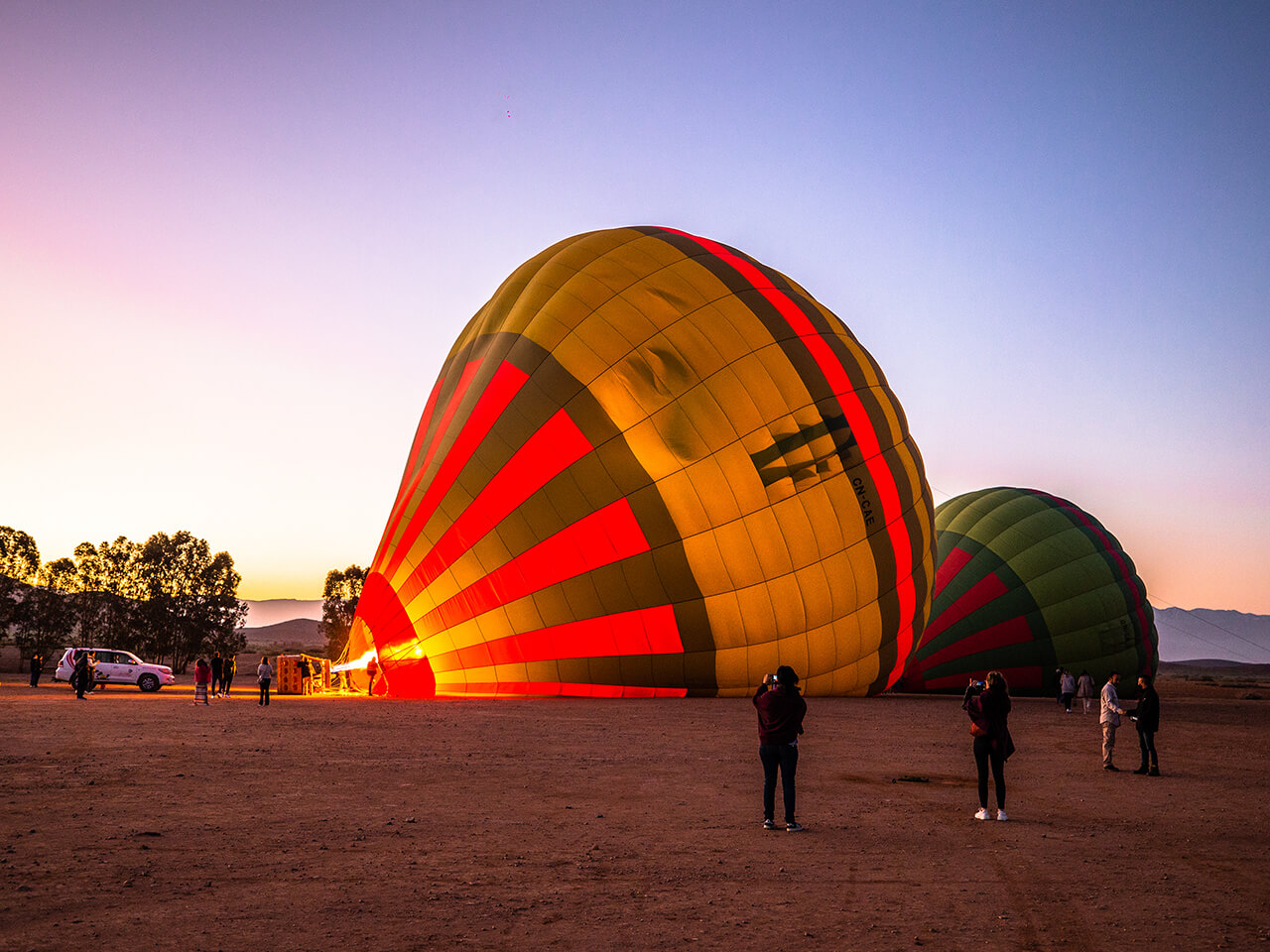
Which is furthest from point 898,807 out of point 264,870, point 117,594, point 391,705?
point 117,594

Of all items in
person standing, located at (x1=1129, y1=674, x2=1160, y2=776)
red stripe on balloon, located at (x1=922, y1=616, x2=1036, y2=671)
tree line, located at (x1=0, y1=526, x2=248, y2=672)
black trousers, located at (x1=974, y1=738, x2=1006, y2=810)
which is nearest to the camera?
black trousers, located at (x1=974, y1=738, x2=1006, y2=810)

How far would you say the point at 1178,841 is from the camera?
21.4 ft

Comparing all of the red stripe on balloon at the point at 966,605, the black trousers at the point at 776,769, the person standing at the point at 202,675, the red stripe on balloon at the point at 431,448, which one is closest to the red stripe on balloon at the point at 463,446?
the red stripe on balloon at the point at 431,448

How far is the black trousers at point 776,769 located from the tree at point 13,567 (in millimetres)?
48124

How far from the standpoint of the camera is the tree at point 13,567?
44.6 metres

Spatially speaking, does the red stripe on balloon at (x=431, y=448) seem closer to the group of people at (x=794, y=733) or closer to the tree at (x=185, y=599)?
the group of people at (x=794, y=733)

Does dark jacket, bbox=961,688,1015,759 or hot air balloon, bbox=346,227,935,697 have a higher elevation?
hot air balloon, bbox=346,227,935,697

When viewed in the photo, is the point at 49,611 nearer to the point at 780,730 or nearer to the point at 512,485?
the point at 512,485

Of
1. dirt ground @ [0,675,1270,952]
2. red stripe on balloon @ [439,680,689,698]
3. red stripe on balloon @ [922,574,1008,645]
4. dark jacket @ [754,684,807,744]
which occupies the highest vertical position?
red stripe on balloon @ [922,574,1008,645]

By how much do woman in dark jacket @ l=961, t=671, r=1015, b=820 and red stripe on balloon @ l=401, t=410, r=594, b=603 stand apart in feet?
28.3

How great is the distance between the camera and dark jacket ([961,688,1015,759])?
7117 millimetres

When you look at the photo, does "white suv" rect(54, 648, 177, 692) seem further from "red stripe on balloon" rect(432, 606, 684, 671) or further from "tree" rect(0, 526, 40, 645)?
"tree" rect(0, 526, 40, 645)

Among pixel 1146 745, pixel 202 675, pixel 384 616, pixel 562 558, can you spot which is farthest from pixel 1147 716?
pixel 202 675

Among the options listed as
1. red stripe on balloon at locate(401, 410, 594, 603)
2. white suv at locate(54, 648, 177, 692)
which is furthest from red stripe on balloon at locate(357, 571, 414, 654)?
white suv at locate(54, 648, 177, 692)
